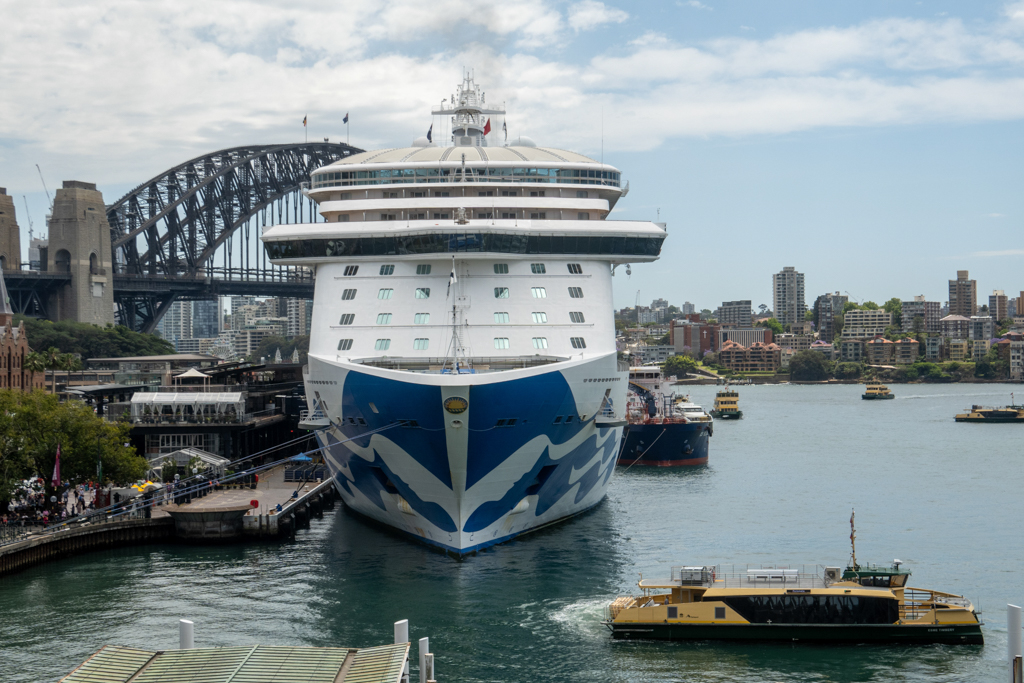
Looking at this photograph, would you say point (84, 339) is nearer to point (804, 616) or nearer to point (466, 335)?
point (466, 335)

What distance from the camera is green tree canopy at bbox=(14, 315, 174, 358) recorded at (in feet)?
263

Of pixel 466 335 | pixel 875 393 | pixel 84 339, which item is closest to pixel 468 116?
pixel 466 335

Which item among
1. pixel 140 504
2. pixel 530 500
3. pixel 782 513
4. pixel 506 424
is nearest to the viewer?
pixel 506 424

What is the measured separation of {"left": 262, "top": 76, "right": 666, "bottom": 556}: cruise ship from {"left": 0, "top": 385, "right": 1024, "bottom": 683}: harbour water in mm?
2051

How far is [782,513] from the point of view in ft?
133

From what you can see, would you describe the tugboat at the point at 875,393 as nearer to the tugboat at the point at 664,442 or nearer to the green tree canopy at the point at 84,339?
the tugboat at the point at 664,442

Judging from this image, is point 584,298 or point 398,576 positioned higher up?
point 584,298

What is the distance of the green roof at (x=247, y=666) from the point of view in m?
15.4

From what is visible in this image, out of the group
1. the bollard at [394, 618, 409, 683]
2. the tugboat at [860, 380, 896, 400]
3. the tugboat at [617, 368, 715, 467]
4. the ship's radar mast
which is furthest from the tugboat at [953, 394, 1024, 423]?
the bollard at [394, 618, 409, 683]

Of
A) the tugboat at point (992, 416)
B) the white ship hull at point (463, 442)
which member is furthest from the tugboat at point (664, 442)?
the tugboat at point (992, 416)

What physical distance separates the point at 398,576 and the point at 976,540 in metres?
18.9

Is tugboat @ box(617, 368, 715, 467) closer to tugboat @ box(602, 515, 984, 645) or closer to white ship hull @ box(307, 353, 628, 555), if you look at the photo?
white ship hull @ box(307, 353, 628, 555)

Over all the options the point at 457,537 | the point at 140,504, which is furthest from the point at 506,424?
the point at 140,504

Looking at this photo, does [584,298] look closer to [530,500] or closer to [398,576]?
[530,500]
